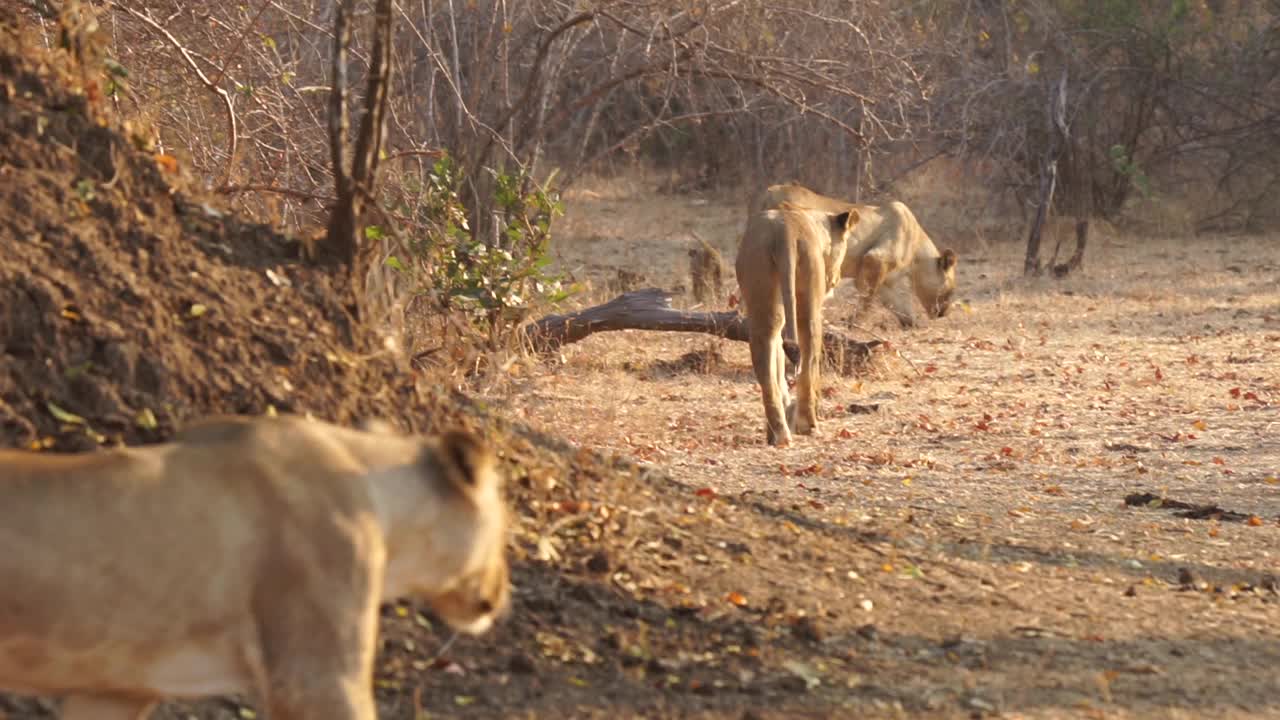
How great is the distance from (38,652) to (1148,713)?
307 cm

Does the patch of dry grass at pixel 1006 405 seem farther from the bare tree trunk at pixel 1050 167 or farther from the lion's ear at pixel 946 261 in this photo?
the lion's ear at pixel 946 261

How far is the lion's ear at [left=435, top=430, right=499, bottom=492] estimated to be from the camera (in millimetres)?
3328

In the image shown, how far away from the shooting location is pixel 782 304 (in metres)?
9.64

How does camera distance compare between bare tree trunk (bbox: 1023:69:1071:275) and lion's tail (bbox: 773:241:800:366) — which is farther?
bare tree trunk (bbox: 1023:69:1071:275)

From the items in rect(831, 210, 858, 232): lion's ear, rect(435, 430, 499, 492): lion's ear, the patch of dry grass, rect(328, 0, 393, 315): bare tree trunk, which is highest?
rect(328, 0, 393, 315): bare tree trunk

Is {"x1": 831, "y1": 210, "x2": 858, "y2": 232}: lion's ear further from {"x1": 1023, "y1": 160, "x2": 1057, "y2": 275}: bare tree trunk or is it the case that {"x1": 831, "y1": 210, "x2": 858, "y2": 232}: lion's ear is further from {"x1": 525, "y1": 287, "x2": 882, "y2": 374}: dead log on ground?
{"x1": 1023, "y1": 160, "x2": 1057, "y2": 275}: bare tree trunk

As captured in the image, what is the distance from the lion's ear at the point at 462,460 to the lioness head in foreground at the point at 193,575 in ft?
0.46

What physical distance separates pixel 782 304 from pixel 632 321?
4.82 feet

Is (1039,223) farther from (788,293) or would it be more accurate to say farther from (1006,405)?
(788,293)

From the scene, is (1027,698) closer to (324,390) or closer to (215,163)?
(324,390)

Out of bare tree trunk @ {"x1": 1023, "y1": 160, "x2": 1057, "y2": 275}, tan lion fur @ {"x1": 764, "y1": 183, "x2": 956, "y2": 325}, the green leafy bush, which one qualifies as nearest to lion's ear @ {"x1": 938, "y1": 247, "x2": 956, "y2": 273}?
tan lion fur @ {"x1": 764, "y1": 183, "x2": 956, "y2": 325}

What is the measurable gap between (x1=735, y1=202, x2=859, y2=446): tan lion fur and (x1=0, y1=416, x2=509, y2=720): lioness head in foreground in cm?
629

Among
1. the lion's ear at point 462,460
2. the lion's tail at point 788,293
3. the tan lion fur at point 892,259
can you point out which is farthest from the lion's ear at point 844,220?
the lion's ear at point 462,460

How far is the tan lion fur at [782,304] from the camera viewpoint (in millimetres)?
9414
